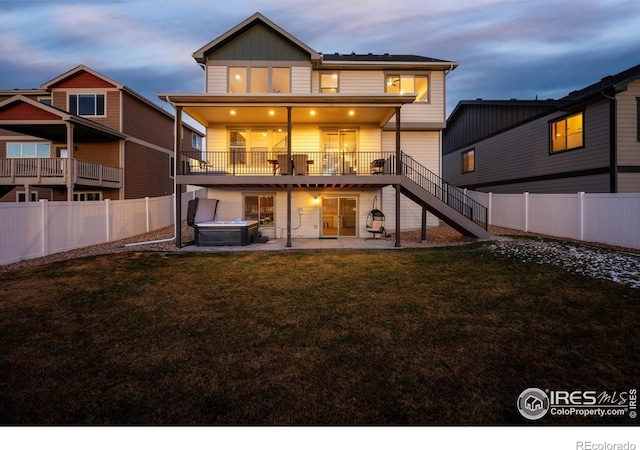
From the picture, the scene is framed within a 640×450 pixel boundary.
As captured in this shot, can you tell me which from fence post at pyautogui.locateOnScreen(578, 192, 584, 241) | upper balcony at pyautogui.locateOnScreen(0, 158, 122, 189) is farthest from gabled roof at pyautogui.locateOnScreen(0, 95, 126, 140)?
fence post at pyautogui.locateOnScreen(578, 192, 584, 241)

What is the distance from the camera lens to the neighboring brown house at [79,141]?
14.8 metres

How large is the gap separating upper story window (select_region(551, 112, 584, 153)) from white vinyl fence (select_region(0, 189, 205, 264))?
20334 mm

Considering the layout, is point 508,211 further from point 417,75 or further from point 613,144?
point 417,75

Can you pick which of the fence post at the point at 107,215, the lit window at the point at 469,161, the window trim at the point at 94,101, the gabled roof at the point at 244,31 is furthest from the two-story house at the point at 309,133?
the lit window at the point at 469,161

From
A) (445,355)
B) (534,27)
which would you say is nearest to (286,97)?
(445,355)

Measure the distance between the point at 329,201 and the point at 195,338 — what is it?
10944 millimetres

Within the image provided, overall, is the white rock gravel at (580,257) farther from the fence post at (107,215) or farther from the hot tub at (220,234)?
the fence post at (107,215)

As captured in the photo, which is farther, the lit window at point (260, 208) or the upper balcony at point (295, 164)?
the lit window at point (260, 208)

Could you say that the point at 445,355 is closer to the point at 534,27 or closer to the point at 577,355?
the point at 577,355

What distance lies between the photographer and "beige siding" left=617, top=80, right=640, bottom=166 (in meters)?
11.6

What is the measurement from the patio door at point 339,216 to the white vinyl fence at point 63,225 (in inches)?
347

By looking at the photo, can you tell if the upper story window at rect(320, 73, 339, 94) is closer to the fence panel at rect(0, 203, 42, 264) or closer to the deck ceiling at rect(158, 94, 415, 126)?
the deck ceiling at rect(158, 94, 415, 126)

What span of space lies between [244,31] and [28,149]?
52.0ft

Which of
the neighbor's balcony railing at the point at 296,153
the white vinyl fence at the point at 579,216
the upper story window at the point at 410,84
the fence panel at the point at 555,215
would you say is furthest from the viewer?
the upper story window at the point at 410,84
